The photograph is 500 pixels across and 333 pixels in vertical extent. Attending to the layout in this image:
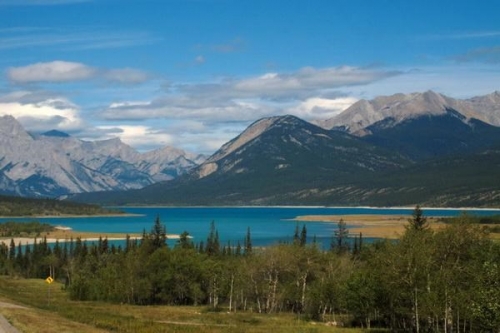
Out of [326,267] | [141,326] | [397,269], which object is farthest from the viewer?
[326,267]

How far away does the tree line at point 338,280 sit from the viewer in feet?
258

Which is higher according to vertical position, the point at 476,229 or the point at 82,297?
the point at 476,229

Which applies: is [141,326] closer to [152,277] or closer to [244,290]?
[244,290]

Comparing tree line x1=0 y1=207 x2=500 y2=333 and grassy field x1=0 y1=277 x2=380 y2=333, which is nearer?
grassy field x1=0 y1=277 x2=380 y2=333

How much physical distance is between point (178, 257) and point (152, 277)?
20.6 feet

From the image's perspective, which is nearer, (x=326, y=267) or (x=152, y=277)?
(x=326, y=267)

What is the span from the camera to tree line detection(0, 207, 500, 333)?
7850cm

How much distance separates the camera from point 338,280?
109 m

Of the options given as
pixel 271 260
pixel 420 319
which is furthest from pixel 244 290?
pixel 420 319

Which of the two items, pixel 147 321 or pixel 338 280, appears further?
pixel 338 280

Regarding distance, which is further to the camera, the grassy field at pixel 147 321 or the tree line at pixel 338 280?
the tree line at pixel 338 280

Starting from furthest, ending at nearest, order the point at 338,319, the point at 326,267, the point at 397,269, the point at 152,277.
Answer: the point at 152,277 → the point at 326,267 → the point at 338,319 → the point at 397,269

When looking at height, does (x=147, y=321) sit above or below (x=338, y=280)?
below

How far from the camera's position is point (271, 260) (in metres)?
122
